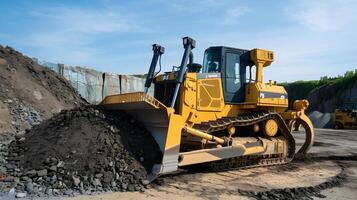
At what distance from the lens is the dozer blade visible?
7.62 m

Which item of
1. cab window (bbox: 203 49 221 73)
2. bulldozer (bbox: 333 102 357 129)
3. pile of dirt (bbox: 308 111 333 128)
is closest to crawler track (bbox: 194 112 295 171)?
cab window (bbox: 203 49 221 73)

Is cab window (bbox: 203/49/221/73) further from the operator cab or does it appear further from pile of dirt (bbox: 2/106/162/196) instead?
pile of dirt (bbox: 2/106/162/196)

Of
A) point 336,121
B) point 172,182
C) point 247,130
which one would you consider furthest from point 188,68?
point 336,121

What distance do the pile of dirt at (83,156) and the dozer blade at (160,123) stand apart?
6.3 inches

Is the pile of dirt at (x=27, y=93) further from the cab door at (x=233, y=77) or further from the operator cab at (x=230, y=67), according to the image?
the cab door at (x=233, y=77)

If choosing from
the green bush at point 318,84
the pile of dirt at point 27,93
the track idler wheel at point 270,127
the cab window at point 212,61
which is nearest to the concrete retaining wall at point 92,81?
the pile of dirt at point 27,93

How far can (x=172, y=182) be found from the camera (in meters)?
7.94

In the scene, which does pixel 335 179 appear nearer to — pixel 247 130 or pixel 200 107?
pixel 247 130

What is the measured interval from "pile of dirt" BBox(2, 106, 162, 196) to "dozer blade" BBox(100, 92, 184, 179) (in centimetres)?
16

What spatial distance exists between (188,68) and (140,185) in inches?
144

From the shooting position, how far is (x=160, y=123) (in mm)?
7914

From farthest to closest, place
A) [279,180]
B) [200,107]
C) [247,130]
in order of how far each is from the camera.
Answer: [247,130] < [200,107] < [279,180]

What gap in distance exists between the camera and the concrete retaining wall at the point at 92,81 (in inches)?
749

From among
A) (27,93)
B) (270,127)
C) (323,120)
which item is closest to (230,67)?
(270,127)
